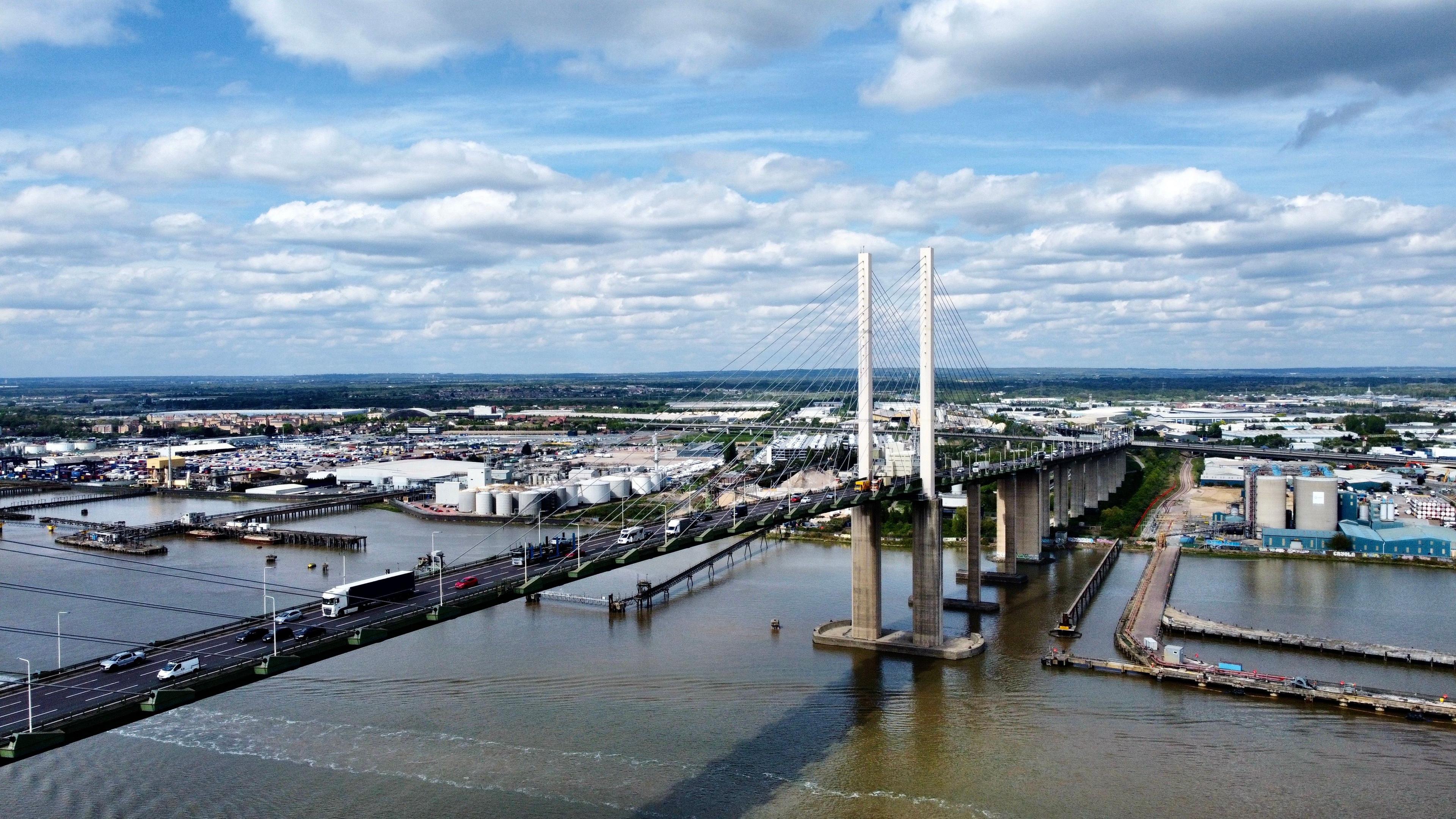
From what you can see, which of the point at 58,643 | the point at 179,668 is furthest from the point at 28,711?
the point at 58,643

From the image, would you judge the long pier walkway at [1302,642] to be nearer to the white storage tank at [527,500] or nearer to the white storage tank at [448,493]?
the white storage tank at [527,500]

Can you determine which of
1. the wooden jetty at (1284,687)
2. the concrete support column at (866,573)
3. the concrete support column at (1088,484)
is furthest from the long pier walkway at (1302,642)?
the concrete support column at (1088,484)

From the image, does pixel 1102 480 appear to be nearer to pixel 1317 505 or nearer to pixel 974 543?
pixel 1317 505

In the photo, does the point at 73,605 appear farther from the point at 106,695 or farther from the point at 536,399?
the point at 536,399

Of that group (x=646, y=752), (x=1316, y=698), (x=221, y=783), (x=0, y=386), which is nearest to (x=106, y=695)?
(x=221, y=783)

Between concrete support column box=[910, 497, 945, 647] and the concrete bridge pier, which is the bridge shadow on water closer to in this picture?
concrete support column box=[910, 497, 945, 647]

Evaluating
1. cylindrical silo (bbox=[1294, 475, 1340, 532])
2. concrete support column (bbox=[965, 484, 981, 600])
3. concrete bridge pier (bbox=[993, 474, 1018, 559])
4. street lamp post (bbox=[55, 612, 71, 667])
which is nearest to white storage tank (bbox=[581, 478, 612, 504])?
concrete bridge pier (bbox=[993, 474, 1018, 559])
